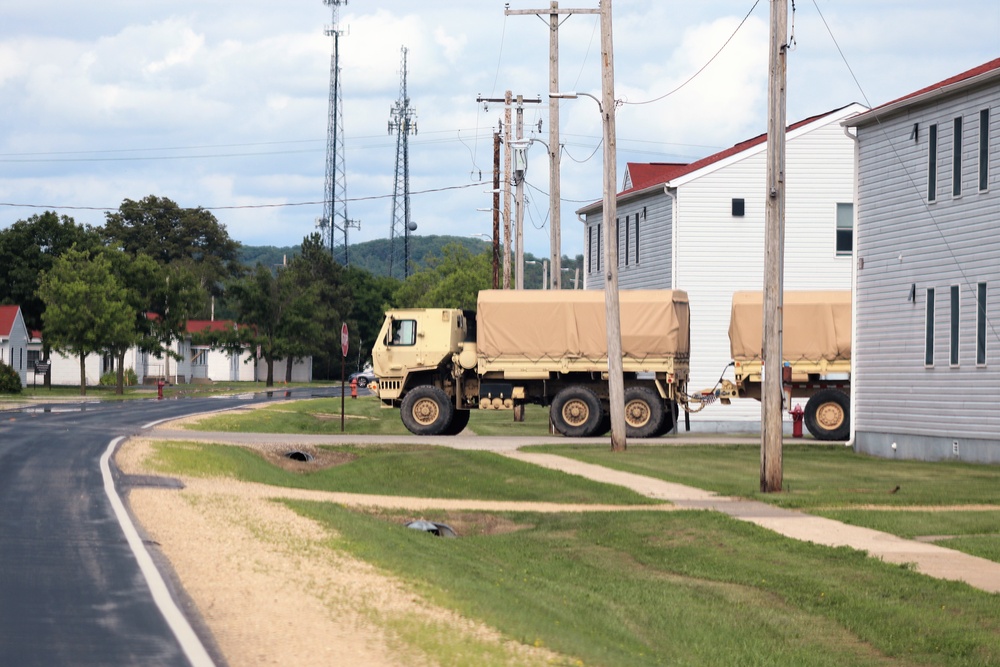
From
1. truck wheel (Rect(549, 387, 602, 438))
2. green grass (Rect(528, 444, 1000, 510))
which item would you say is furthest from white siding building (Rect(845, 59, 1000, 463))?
truck wheel (Rect(549, 387, 602, 438))

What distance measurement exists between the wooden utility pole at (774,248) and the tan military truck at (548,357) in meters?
13.7

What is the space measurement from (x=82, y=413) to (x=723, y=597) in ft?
114

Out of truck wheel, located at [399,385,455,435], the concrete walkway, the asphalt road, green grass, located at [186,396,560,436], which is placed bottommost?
green grass, located at [186,396,560,436]

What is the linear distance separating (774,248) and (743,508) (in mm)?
4141

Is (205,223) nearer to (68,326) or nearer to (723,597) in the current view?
(68,326)

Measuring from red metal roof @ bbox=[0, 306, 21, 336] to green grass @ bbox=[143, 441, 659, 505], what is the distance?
201 ft

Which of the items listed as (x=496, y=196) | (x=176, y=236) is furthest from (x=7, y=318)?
(x=176, y=236)

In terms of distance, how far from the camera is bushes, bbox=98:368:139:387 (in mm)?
92125

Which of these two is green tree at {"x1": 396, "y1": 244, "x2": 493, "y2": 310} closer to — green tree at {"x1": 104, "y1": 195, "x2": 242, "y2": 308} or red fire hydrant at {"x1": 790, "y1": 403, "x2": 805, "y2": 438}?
green tree at {"x1": 104, "y1": 195, "x2": 242, "y2": 308}

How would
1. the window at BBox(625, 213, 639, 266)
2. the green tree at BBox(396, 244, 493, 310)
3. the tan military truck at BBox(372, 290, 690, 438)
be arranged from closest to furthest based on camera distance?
the tan military truck at BBox(372, 290, 690, 438) < the window at BBox(625, 213, 639, 266) < the green tree at BBox(396, 244, 493, 310)

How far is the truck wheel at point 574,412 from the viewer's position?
3534 cm

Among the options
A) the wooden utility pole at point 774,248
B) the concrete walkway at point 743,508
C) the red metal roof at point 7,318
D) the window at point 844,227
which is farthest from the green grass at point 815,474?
the red metal roof at point 7,318

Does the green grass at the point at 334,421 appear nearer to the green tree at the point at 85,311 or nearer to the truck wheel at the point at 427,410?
the truck wheel at the point at 427,410

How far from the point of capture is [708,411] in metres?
41.1
